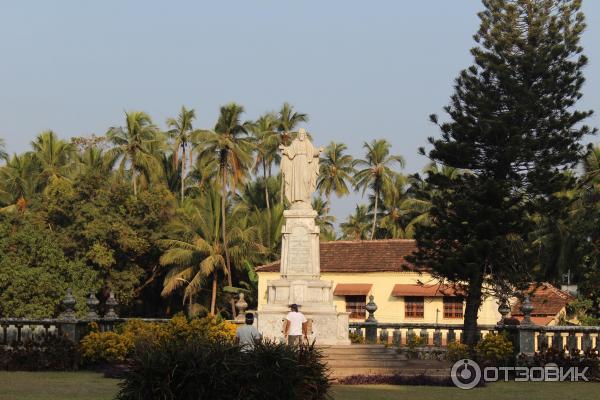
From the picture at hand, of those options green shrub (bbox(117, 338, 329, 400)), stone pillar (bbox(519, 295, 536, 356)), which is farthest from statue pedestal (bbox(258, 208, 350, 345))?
green shrub (bbox(117, 338, 329, 400))

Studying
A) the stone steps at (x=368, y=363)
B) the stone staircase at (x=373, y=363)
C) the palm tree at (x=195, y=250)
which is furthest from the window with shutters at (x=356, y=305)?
the stone steps at (x=368, y=363)

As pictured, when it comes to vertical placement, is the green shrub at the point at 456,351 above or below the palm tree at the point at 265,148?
below

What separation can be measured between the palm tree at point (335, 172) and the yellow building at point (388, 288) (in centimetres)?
1551

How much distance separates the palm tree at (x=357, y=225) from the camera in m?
59.3

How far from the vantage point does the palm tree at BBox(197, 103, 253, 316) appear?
153ft

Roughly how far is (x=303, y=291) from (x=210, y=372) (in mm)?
11948

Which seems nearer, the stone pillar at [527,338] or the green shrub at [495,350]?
the green shrub at [495,350]

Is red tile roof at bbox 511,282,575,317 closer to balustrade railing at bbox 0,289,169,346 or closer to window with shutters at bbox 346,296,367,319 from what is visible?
window with shutters at bbox 346,296,367,319

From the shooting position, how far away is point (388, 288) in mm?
38406

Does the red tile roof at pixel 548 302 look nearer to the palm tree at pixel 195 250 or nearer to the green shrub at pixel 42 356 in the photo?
→ the palm tree at pixel 195 250

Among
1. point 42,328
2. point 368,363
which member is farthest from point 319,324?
point 42,328

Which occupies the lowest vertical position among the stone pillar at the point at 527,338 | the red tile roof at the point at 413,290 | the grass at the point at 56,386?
the grass at the point at 56,386

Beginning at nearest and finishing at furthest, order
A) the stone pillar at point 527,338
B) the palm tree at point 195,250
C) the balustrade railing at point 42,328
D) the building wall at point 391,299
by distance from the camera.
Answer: the stone pillar at point 527,338, the balustrade railing at point 42,328, the building wall at point 391,299, the palm tree at point 195,250

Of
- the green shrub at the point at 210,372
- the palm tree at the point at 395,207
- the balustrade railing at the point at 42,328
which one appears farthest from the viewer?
the palm tree at the point at 395,207
